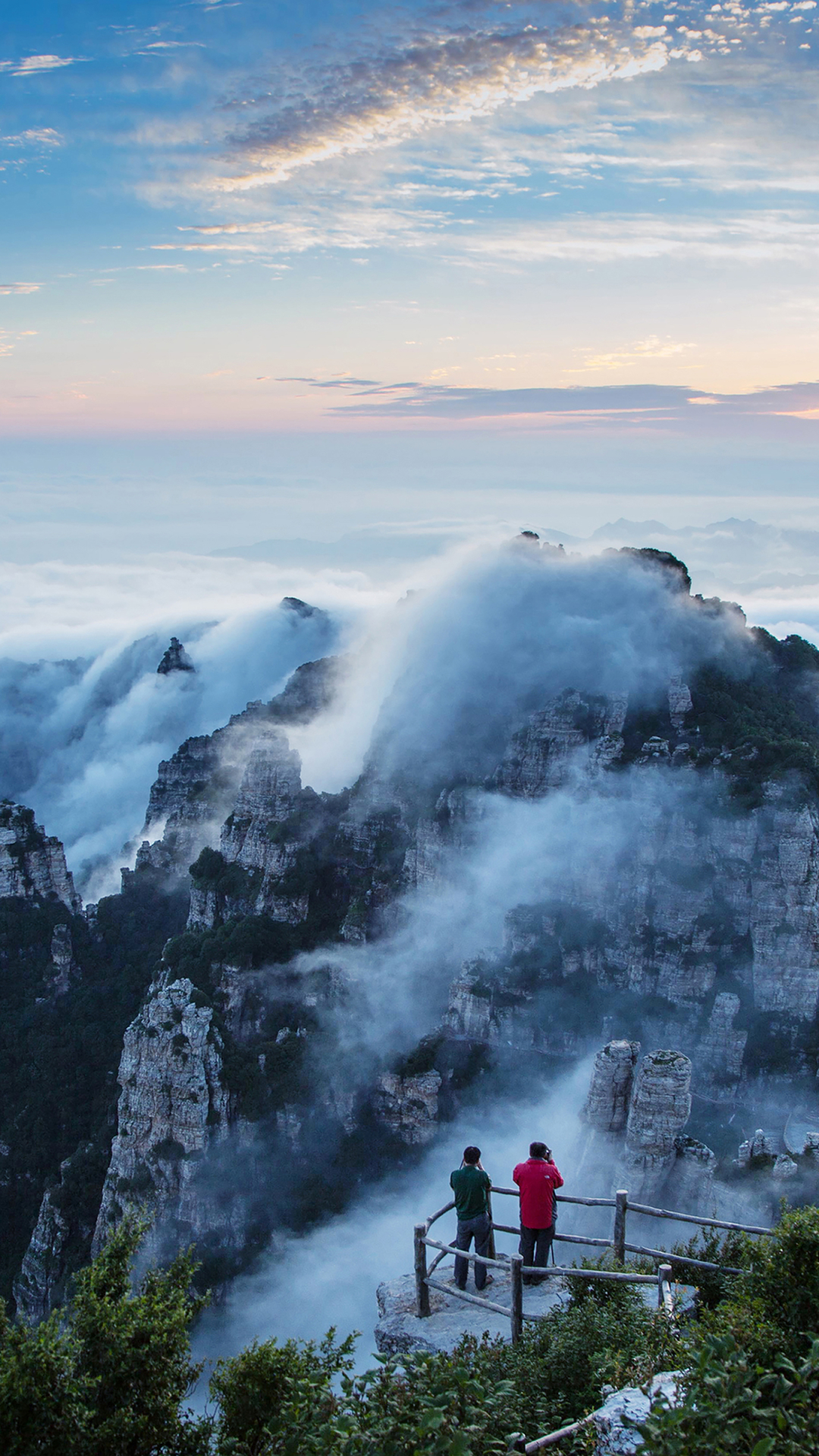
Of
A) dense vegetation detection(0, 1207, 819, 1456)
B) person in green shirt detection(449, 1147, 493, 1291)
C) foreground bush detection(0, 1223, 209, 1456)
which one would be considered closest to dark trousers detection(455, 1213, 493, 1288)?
person in green shirt detection(449, 1147, 493, 1291)

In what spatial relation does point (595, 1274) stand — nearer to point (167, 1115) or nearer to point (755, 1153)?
point (755, 1153)

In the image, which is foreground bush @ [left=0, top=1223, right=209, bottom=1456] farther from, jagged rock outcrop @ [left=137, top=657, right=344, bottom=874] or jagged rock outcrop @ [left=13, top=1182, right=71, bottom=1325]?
jagged rock outcrop @ [left=137, top=657, right=344, bottom=874]

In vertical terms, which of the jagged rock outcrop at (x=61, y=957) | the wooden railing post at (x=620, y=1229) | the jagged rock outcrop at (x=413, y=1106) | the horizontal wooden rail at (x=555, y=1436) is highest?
the jagged rock outcrop at (x=61, y=957)

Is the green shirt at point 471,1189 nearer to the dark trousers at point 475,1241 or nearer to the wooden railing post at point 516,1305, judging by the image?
the dark trousers at point 475,1241

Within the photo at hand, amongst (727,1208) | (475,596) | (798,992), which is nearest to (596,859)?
(798,992)

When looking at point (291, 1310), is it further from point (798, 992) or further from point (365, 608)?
point (365, 608)

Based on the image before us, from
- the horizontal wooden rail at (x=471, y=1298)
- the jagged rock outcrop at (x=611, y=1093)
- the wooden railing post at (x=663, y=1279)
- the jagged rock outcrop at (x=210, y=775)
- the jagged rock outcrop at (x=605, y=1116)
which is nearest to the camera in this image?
the wooden railing post at (x=663, y=1279)

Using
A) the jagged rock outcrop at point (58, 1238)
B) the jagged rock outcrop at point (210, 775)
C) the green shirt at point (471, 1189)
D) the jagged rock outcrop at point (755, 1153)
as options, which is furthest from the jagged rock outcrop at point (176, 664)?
the green shirt at point (471, 1189)
